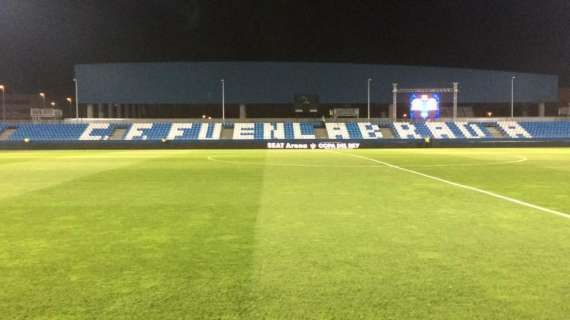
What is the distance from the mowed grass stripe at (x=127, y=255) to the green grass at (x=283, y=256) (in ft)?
0.07

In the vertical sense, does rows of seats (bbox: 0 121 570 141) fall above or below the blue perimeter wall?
below

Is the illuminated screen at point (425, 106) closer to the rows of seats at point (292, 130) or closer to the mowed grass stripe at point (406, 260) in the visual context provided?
the rows of seats at point (292, 130)

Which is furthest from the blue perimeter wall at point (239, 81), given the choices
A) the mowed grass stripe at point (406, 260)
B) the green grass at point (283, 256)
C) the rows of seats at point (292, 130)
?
the mowed grass stripe at point (406, 260)

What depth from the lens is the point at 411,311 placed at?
3.55 m

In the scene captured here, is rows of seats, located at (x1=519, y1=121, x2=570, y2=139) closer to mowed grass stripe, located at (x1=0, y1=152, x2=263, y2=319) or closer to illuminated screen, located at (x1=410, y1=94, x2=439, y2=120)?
illuminated screen, located at (x1=410, y1=94, x2=439, y2=120)

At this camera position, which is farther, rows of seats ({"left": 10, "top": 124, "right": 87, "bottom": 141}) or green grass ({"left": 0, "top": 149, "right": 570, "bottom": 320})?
rows of seats ({"left": 10, "top": 124, "right": 87, "bottom": 141})

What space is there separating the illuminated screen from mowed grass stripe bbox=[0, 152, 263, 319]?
130ft

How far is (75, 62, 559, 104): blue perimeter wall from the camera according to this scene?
57375 mm

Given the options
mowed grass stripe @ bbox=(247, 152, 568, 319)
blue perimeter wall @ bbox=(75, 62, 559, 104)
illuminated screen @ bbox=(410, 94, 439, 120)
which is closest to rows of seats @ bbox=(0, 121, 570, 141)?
illuminated screen @ bbox=(410, 94, 439, 120)

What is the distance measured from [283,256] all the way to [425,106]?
1763 inches

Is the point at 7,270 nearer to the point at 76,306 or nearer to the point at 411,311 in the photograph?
the point at 76,306

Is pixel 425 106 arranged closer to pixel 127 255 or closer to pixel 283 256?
pixel 283 256

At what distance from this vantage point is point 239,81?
5731cm

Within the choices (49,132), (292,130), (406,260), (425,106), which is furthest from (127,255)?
(49,132)
